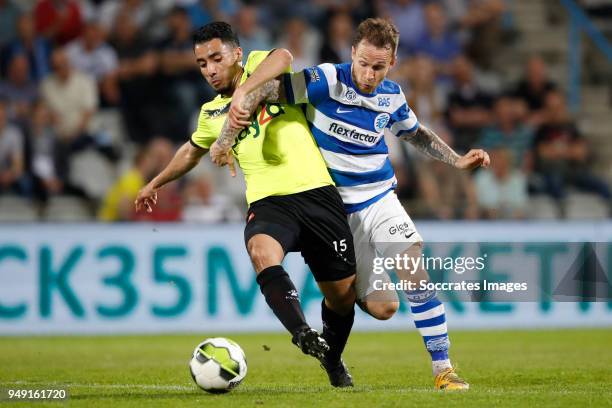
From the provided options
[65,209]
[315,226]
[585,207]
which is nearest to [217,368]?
[315,226]

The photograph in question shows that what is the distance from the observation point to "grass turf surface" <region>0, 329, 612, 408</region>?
6.40m

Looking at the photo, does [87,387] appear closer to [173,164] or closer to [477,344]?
[173,164]

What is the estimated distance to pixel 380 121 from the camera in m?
7.13

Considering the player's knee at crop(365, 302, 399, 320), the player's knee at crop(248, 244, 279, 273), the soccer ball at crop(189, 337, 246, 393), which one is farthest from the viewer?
the player's knee at crop(365, 302, 399, 320)

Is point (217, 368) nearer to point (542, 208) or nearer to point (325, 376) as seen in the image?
point (325, 376)

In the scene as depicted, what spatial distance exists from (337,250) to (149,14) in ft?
32.9

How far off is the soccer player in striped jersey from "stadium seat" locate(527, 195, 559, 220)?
7179 mm

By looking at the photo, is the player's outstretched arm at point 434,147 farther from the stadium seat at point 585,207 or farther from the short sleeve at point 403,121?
the stadium seat at point 585,207

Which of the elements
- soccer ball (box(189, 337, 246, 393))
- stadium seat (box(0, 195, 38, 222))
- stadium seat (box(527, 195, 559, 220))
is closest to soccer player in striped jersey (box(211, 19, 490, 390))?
soccer ball (box(189, 337, 246, 393))

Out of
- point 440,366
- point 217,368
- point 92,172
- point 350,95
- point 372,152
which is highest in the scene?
point 350,95

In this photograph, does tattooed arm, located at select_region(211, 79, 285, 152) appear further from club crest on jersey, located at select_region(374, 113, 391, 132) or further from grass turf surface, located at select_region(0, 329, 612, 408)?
grass turf surface, located at select_region(0, 329, 612, 408)

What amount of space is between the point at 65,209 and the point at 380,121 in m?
7.88

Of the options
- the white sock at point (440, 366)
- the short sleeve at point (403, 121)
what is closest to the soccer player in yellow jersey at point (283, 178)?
the short sleeve at point (403, 121)

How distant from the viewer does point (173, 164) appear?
7.43 meters
